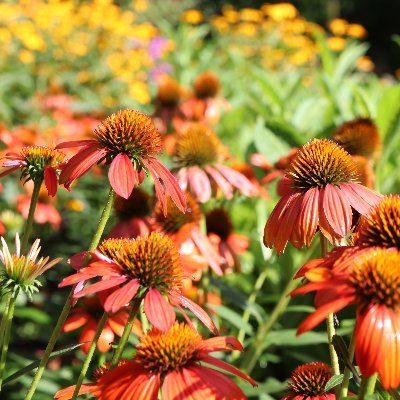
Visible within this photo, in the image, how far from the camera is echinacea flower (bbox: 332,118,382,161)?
6.08 ft

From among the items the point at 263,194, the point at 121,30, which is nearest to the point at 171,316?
the point at 263,194

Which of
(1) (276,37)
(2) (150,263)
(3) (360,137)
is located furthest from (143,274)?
(1) (276,37)

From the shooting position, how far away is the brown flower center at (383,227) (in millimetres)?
832

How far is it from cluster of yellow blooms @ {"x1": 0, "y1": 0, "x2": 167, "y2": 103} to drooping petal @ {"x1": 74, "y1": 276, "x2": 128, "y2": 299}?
3.70 meters

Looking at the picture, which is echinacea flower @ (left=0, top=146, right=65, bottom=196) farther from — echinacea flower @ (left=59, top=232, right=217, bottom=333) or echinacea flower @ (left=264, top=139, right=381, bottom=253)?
echinacea flower @ (left=264, top=139, right=381, bottom=253)

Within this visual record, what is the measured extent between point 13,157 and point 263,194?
41.2 inches

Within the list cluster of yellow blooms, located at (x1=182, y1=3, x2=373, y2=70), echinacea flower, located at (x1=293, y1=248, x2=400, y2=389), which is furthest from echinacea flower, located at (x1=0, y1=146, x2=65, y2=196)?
cluster of yellow blooms, located at (x1=182, y1=3, x2=373, y2=70)

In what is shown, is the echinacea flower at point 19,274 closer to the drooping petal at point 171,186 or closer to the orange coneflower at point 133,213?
the drooping petal at point 171,186

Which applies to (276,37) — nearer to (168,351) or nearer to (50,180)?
(50,180)

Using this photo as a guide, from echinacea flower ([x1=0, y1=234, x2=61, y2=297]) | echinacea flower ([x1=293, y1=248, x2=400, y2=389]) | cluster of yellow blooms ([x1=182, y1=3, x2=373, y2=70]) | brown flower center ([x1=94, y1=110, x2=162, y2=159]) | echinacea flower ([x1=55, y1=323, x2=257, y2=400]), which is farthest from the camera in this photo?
cluster of yellow blooms ([x1=182, y1=3, x2=373, y2=70])

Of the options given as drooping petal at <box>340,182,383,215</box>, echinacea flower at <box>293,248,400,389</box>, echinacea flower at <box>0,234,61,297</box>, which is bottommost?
echinacea flower at <box>0,234,61,297</box>

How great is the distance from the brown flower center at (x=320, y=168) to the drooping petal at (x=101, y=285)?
36 cm

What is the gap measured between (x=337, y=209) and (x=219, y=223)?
2.85 feet

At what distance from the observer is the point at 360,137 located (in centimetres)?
187
